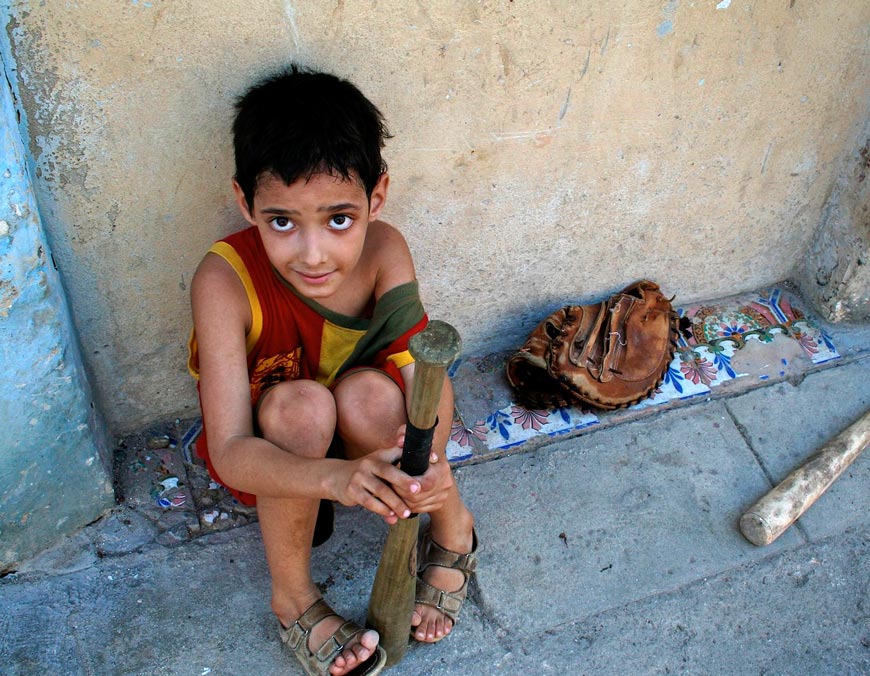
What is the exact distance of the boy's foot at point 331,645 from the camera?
1.83 meters

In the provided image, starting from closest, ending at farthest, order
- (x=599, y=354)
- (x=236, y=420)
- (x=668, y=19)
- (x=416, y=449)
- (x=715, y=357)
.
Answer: (x=416, y=449) → (x=236, y=420) → (x=668, y=19) → (x=599, y=354) → (x=715, y=357)

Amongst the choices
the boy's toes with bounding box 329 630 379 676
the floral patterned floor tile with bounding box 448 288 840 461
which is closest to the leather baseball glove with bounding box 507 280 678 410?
the floral patterned floor tile with bounding box 448 288 840 461

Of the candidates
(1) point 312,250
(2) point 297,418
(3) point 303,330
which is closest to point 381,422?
(2) point 297,418

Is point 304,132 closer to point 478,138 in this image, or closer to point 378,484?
point 478,138

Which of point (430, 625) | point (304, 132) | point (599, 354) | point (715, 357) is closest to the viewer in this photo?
point (304, 132)

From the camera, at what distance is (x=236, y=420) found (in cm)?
178

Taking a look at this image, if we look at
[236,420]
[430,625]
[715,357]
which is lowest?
[430,625]

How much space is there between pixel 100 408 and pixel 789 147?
214 centimetres

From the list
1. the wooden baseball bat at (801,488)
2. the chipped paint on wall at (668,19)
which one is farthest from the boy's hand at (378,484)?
the chipped paint on wall at (668,19)

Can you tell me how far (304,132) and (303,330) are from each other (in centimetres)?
51

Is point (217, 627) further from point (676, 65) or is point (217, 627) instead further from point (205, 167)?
point (676, 65)

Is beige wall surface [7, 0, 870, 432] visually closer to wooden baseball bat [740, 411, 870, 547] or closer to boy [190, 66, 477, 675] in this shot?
boy [190, 66, 477, 675]

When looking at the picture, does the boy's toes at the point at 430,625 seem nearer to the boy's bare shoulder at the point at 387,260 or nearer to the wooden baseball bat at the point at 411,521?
the wooden baseball bat at the point at 411,521

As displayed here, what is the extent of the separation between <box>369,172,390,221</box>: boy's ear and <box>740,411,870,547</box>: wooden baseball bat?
1274 mm
